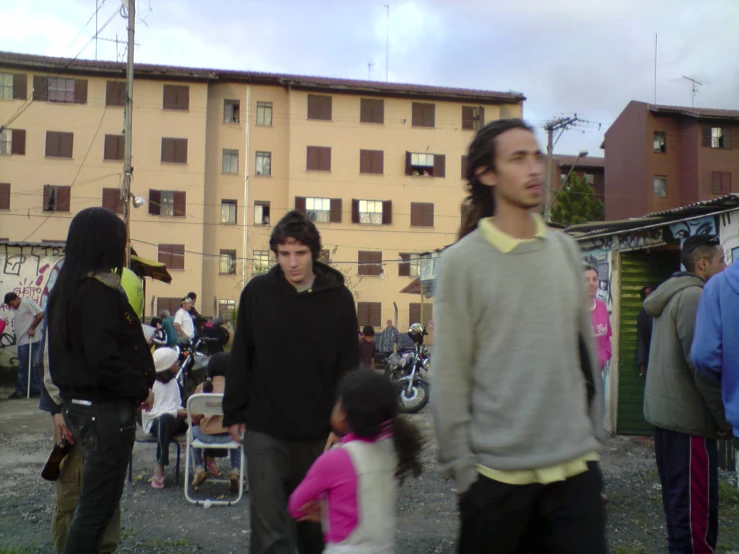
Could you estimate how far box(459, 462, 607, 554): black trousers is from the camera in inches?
86.7

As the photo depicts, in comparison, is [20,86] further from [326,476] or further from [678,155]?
[326,476]

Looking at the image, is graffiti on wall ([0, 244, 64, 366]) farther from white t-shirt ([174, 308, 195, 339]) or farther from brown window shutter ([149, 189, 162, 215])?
brown window shutter ([149, 189, 162, 215])

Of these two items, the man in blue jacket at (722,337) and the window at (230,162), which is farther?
the window at (230,162)

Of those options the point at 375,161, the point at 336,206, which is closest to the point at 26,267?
the point at 336,206

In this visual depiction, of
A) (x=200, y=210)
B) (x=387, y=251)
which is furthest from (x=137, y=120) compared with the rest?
(x=387, y=251)

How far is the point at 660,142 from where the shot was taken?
149 feet

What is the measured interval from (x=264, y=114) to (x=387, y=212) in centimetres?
921

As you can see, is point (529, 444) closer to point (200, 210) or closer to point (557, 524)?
point (557, 524)

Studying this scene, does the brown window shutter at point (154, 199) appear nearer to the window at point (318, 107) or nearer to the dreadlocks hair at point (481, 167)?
the window at point (318, 107)

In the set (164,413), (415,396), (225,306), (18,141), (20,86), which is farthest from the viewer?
(225,306)

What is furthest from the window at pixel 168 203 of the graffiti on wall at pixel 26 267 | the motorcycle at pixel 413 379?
the motorcycle at pixel 413 379

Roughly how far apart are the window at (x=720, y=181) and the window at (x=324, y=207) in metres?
22.2

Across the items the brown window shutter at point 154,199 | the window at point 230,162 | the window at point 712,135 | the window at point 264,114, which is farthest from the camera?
the window at point 712,135

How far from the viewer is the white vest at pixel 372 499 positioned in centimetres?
286
